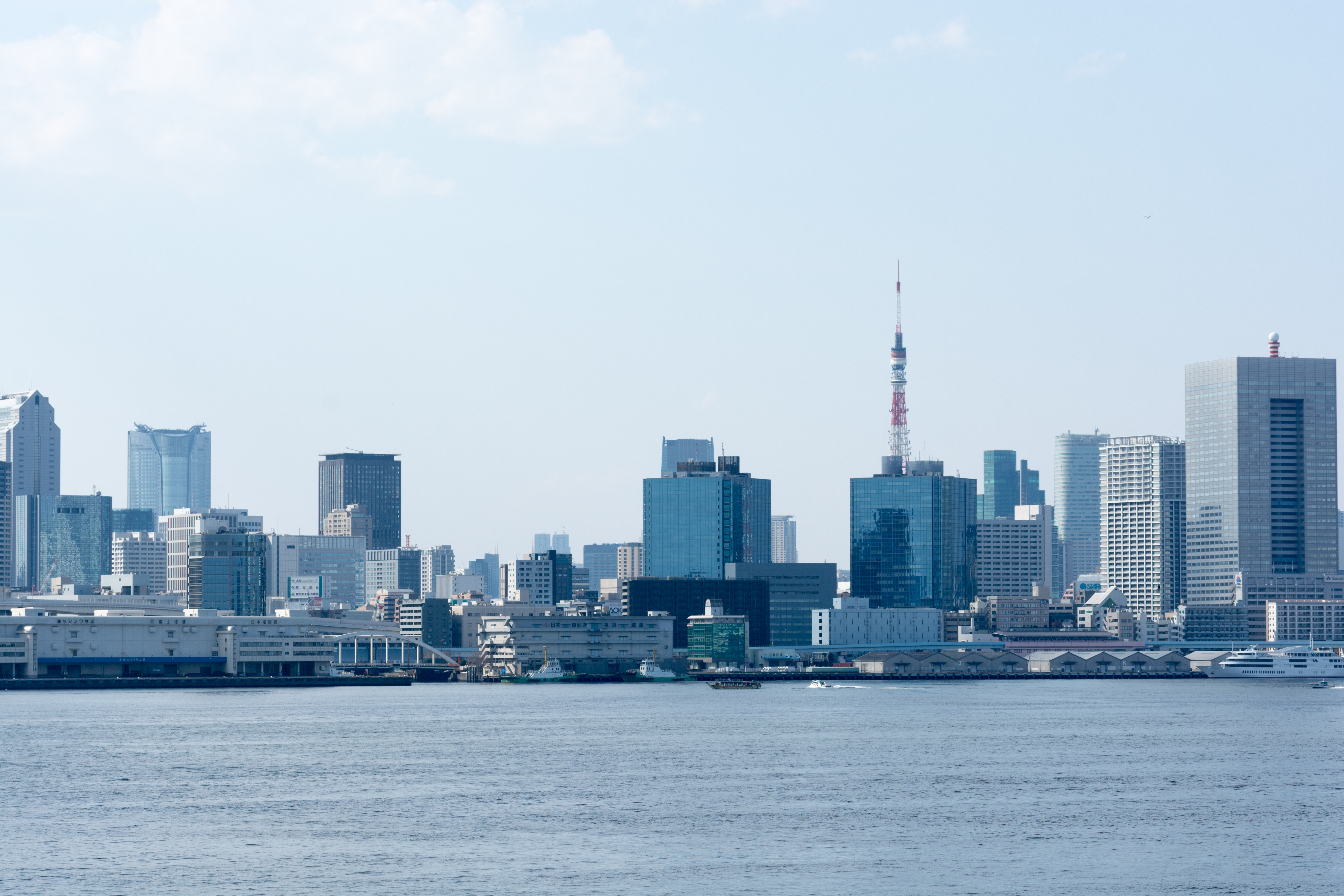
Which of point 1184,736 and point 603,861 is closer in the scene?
point 603,861

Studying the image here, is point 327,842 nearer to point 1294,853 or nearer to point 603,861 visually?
point 603,861

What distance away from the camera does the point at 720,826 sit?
262ft

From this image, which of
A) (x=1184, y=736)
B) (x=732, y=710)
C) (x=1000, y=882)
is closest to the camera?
(x=1000, y=882)

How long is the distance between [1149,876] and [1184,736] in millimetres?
67061

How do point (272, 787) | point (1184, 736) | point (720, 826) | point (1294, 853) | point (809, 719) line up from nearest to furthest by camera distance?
1. point (1294, 853)
2. point (720, 826)
3. point (272, 787)
4. point (1184, 736)
5. point (809, 719)

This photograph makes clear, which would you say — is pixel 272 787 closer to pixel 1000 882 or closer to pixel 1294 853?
pixel 1000 882

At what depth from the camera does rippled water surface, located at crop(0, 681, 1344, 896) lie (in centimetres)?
6812

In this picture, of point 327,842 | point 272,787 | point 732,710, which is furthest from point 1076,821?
point 732,710

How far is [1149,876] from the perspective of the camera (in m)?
68.1

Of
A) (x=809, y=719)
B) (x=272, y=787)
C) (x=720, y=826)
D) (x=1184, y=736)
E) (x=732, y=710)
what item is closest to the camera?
(x=720, y=826)

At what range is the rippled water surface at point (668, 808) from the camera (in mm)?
68125

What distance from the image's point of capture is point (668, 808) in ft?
281

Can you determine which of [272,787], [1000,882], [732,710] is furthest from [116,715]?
[1000,882]

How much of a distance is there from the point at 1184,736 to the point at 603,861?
71378mm
